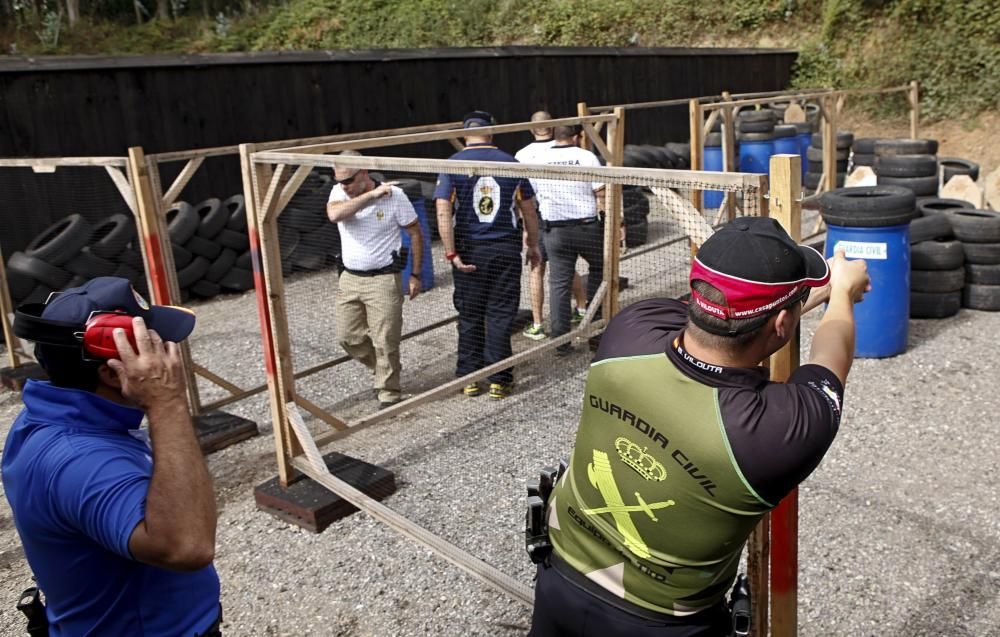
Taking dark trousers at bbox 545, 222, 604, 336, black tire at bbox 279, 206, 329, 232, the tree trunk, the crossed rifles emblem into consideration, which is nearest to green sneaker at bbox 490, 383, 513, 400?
dark trousers at bbox 545, 222, 604, 336

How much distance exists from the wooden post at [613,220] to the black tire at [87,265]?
5.33m

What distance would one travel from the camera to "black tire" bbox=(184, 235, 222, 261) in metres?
9.52

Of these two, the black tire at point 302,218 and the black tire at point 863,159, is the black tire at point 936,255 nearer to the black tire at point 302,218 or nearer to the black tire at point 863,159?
the black tire at point 302,218

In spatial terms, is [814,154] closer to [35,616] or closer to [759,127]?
[759,127]

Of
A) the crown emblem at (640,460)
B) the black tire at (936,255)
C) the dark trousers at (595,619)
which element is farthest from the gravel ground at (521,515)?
the crown emblem at (640,460)

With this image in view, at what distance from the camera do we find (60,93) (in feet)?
30.1

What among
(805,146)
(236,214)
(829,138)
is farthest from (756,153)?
(236,214)

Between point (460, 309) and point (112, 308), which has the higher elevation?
→ point (112, 308)

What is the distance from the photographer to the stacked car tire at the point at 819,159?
14.4 m

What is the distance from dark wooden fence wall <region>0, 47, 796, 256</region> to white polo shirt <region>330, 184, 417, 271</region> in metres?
4.88

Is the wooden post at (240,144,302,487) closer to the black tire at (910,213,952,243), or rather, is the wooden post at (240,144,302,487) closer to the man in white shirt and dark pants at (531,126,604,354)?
the man in white shirt and dark pants at (531,126,604,354)

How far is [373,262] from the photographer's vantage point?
19.0 ft

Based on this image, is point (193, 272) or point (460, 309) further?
point (193, 272)

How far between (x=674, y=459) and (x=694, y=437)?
81 mm
